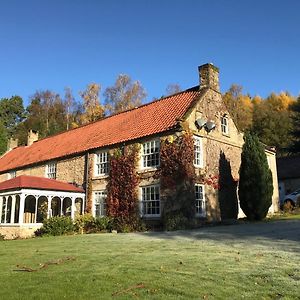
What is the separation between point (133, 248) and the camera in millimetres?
12508

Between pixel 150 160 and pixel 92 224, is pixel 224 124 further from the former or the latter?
pixel 92 224

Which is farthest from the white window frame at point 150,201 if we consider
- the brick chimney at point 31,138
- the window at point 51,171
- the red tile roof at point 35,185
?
the brick chimney at point 31,138

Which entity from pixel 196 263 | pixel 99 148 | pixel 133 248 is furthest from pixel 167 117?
pixel 196 263

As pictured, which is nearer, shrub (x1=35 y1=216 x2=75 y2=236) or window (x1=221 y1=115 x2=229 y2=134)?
shrub (x1=35 y1=216 x2=75 y2=236)

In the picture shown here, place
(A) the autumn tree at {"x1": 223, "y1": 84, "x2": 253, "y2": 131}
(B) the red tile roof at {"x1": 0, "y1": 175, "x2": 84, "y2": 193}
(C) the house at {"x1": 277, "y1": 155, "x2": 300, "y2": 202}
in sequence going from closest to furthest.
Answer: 1. (B) the red tile roof at {"x1": 0, "y1": 175, "x2": 84, "y2": 193}
2. (C) the house at {"x1": 277, "y1": 155, "x2": 300, "y2": 202}
3. (A) the autumn tree at {"x1": 223, "y1": 84, "x2": 253, "y2": 131}

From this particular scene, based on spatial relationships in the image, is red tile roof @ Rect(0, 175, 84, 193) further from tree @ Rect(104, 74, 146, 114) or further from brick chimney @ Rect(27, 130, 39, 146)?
tree @ Rect(104, 74, 146, 114)

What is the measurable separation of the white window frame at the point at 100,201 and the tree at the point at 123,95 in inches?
1336

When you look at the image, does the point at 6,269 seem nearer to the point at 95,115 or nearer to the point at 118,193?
the point at 118,193

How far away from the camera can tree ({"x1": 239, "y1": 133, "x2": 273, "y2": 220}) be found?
78.0 feet

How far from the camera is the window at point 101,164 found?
86.7ft

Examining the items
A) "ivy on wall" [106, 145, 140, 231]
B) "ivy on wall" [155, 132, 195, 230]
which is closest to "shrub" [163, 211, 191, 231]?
"ivy on wall" [155, 132, 195, 230]

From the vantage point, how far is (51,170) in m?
31.1

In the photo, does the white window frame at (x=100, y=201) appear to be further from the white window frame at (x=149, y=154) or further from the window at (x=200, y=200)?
the window at (x=200, y=200)

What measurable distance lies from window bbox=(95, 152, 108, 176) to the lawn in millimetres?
13915
